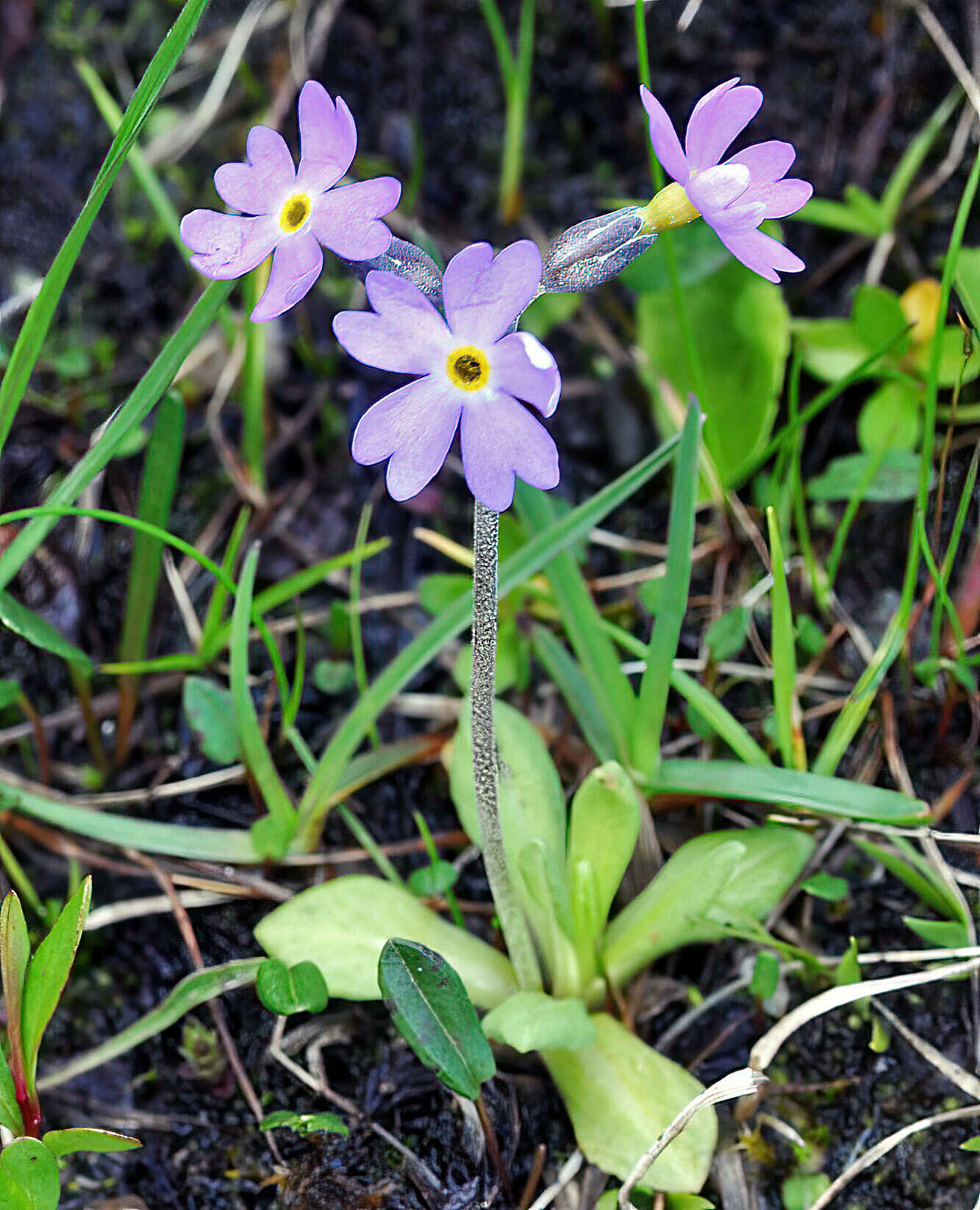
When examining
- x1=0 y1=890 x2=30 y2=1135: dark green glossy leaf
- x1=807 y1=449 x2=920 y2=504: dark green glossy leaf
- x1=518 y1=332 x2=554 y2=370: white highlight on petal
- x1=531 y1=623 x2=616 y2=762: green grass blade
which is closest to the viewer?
x1=518 y1=332 x2=554 y2=370: white highlight on petal

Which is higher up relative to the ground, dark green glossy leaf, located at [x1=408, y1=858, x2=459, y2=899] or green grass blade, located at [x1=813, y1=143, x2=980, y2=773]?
green grass blade, located at [x1=813, y1=143, x2=980, y2=773]

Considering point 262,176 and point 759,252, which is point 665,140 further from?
point 262,176

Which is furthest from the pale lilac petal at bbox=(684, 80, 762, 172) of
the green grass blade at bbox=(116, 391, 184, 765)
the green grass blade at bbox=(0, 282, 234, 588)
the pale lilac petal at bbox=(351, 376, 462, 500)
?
the green grass blade at bbox=(116, 391, 184, 765)

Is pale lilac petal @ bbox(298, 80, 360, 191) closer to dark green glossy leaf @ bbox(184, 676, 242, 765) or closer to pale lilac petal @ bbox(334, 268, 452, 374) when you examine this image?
pale lilac petal @ bbox(334, 268, 452, 374)

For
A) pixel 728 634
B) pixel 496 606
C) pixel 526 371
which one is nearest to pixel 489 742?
pixel 496 606

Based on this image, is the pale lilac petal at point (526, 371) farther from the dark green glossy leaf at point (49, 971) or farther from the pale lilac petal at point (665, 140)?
the dark green glossy leaf at point (49, 971)

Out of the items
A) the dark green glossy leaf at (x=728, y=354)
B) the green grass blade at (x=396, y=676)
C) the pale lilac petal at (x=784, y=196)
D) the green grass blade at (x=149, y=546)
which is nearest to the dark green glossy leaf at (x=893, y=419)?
the dark green glossy leaf at (x=728, y=354)

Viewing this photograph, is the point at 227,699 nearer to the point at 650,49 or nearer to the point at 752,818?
the point at 752,818
